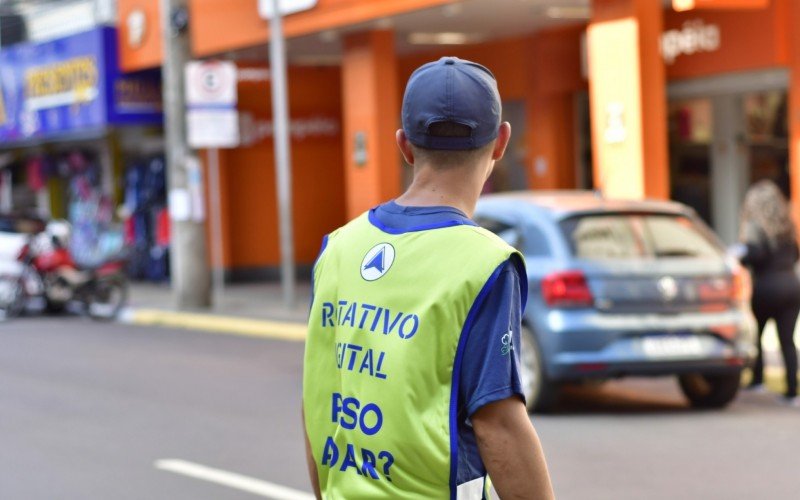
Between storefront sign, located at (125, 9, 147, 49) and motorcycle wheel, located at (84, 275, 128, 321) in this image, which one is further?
storefront sign, located at (125, 9, 147, 49)

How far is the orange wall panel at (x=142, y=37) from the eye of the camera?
25.5 meters

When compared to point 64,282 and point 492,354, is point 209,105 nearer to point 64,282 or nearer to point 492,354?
point 64,282

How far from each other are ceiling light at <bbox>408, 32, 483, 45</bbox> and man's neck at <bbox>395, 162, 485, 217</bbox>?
19.5 metres

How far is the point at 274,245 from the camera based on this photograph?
2700 centimetres

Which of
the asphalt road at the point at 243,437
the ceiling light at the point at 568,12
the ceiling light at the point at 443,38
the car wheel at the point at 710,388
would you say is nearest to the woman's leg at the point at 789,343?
the asphalt road at the point at 243,437

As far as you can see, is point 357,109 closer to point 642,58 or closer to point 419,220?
point 642,58

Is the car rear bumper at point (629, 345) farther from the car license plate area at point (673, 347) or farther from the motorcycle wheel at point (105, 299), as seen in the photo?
the motorcycle wheel at point (105, 299)

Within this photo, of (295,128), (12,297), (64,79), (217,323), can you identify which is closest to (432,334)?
(217,323)

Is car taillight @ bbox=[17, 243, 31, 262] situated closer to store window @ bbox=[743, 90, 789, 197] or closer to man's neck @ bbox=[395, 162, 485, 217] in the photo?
store window @ bbox=[743, 90, 789, 197]

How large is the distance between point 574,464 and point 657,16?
33.9ft

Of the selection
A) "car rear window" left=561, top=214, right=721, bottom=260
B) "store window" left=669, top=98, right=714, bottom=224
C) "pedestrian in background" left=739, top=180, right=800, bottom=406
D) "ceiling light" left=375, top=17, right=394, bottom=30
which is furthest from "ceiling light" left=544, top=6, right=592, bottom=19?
"car rear window" left=561, top=214, right=721, bottom=260

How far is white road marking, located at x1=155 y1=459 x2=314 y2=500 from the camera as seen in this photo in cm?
779

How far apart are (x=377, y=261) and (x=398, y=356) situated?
0.21 meters

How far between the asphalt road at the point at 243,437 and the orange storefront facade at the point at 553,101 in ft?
20.0
